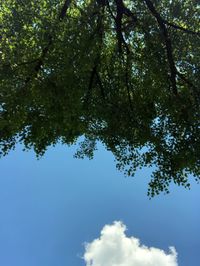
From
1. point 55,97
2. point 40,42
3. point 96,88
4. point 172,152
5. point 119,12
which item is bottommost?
point 172,152

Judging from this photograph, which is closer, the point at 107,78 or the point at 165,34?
the point at 165,34

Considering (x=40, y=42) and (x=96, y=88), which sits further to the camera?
(x=96, y=88)

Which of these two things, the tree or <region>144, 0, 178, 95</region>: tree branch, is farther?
<region>144, 0, 178, 95</region>: tree branch

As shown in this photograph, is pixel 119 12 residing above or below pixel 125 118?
above

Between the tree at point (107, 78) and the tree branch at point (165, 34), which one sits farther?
the tree branch at point (165, 34)

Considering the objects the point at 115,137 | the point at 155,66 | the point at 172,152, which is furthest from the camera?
the point at 115,137

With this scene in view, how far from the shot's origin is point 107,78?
27766 millimetres

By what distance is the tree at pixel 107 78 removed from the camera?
21.6 meters

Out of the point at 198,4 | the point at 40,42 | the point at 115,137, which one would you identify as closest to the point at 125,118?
the point at 115,137

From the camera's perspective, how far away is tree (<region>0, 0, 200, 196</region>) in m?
21.6

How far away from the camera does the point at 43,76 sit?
873 inches

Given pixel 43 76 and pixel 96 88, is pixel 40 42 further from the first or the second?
pixel 96 88

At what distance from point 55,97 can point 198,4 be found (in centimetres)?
1433

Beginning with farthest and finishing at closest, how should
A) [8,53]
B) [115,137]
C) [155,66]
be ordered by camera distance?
[115,137] < [155,66] < [8,53]
